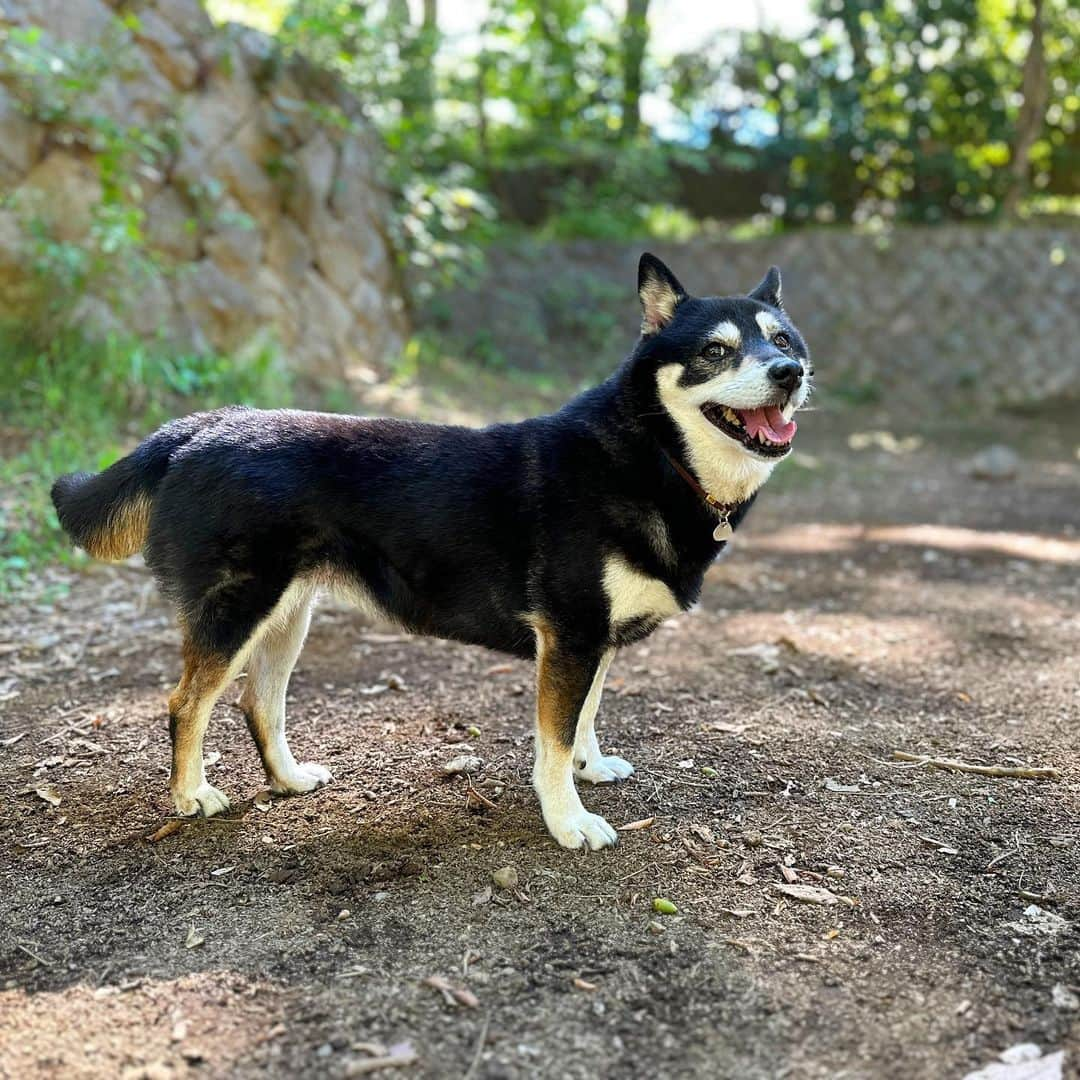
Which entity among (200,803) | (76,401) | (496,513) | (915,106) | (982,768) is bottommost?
(200,803)

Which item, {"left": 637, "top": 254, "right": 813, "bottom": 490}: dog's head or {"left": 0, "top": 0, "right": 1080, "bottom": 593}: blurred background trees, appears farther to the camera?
{"left": 0, "top": 0, "right": 1080, "bottom": 593}: blurred background trees

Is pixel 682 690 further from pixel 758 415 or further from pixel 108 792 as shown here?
pixel 108 792

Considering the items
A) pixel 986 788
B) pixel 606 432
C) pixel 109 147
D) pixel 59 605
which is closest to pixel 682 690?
pixel 986 788

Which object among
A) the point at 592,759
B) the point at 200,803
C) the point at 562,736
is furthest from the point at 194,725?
the point at 592,759

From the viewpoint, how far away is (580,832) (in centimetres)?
330

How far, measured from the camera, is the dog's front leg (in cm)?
322

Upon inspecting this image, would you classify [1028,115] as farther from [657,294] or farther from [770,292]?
[657,294]

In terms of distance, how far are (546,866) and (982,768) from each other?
70.3 inches

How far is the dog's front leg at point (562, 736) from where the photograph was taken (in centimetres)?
322

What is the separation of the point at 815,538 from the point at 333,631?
3989 mm

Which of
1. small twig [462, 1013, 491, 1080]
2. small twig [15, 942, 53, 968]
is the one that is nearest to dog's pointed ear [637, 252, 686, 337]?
small twig [462, 1013, 491, 1080]

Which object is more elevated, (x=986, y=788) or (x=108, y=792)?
(x=986, y=788)

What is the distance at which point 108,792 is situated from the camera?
12.0 ft

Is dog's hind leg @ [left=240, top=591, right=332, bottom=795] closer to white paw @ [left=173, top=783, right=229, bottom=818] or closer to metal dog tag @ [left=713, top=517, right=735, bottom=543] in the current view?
white paw @ [left=173, top=783, right=229, bottom=818]
